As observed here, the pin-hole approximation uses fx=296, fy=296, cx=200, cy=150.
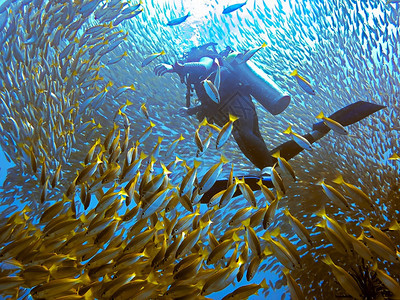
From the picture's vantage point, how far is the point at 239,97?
5582 millimetres

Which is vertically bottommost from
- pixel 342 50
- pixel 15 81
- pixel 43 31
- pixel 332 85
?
pixel 332 85

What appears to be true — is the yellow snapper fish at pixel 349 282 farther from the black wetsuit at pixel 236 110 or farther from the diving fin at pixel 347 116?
the black wetsuit at pixel 236 110

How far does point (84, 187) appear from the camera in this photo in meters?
3.54

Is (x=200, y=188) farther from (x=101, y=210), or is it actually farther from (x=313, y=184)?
(x=313, y=184)

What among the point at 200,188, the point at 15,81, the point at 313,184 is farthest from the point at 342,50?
the point at 15,81

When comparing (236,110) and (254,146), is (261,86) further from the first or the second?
(254,146)

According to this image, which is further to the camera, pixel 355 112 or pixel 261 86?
pixel 261 86

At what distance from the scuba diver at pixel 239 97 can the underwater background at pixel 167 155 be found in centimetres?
99

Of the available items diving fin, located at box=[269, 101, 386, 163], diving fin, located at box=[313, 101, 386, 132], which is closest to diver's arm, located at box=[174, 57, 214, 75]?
diving fin, located at box=[269, 101, 386, 163]

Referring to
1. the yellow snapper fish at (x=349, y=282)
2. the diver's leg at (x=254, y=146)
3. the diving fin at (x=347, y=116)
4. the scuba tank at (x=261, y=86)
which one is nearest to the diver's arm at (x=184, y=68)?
the scuba tank at (x=261, y=86)

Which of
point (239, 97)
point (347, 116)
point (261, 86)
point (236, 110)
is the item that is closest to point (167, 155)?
point (236, 110)

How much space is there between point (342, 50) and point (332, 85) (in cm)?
89

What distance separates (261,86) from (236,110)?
2.07 feet

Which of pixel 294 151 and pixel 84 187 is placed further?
pixel 294 151
